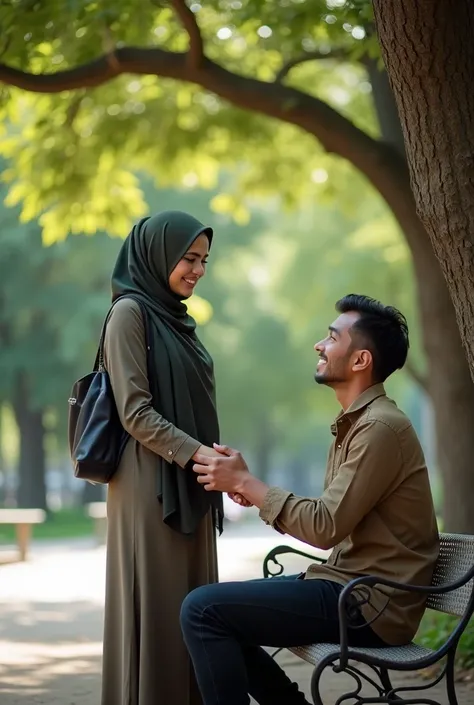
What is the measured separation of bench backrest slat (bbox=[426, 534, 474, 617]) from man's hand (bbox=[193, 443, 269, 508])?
2.54 ft

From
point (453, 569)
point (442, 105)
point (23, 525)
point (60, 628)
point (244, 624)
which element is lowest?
point (60, 628)

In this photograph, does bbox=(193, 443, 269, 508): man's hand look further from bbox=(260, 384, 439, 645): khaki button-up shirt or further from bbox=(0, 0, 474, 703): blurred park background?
bbox=(0, 0, 474, 703): blurred park background

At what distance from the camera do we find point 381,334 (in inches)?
181

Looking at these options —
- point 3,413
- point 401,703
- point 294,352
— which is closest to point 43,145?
point 401,703

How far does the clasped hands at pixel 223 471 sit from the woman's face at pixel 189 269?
749 millimetres

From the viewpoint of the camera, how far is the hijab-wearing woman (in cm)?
473

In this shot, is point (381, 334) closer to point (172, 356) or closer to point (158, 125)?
point (172, 356)

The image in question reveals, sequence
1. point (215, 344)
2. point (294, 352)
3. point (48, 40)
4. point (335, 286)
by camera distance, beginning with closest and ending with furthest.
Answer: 1. point (48, 40)
2. point (335, 286)
3. point (215, 344)
4. point (294, 352)

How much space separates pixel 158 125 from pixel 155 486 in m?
7.55

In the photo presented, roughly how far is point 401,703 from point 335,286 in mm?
17728

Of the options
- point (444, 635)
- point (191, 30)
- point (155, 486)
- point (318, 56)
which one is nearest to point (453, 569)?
point (155, 486)

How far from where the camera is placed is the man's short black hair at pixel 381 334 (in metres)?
4.61

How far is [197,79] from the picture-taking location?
8.81 meters

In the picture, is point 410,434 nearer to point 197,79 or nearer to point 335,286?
point 197,79
